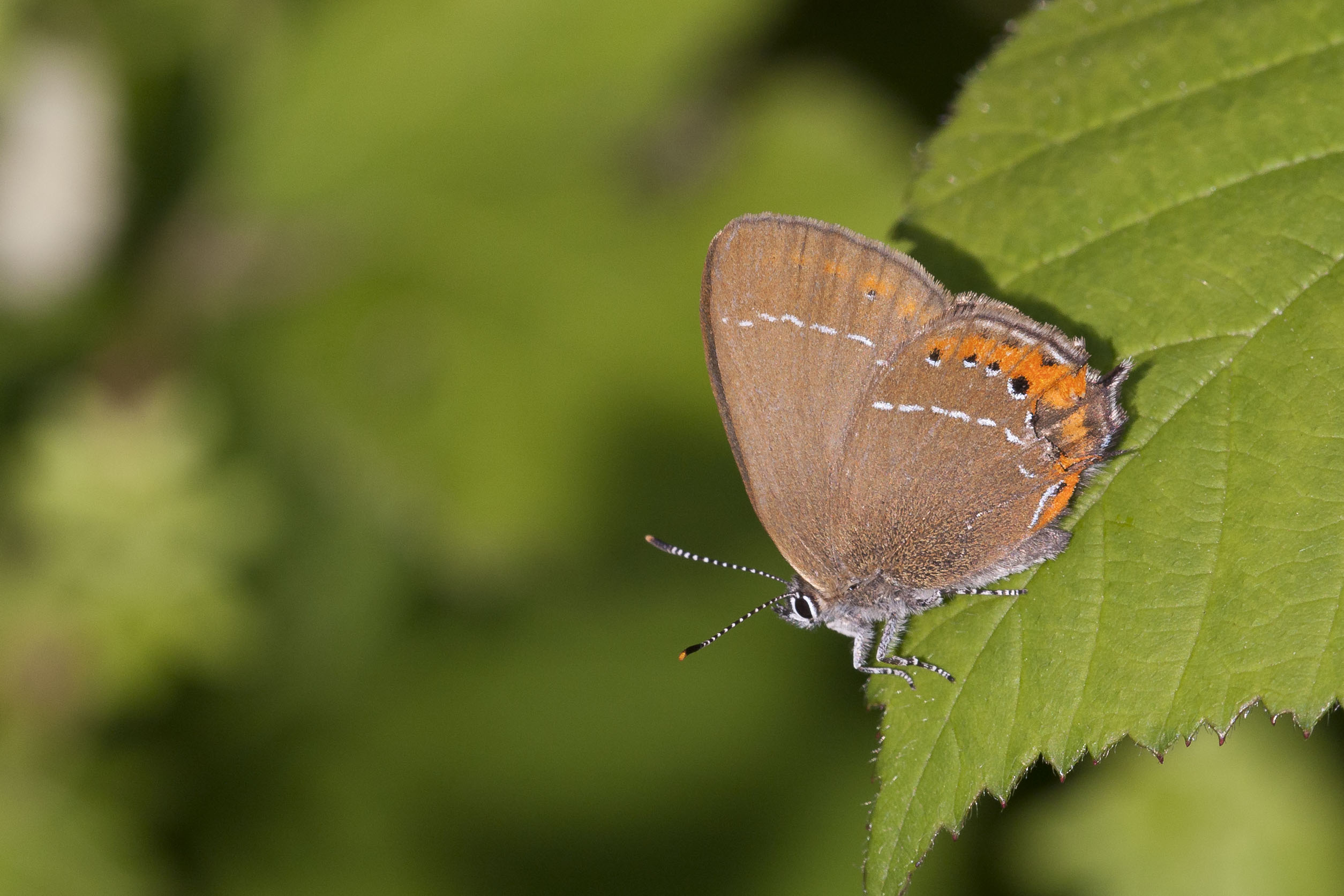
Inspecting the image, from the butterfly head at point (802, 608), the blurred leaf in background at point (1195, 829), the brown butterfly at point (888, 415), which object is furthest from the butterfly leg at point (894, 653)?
the blurred leaf in background at point (1195, 829)

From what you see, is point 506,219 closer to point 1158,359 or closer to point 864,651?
point 864,651

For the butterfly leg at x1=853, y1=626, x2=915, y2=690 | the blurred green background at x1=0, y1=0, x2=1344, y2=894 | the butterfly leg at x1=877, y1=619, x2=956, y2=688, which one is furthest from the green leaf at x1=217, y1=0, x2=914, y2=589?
the butterfly leg at x1=877, y1=619, x2=956, y2=688

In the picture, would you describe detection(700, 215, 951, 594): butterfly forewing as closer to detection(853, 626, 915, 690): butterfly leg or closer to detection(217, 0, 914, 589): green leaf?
detection(853, 626, 915, 690): butterfly leg

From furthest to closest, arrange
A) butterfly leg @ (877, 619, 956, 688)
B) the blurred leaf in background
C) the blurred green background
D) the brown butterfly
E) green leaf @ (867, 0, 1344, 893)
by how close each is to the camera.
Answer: the blurred green background, the blurred leaf in background, the brown butterfly, butterfly leg @ (877, 619, 956, 688), green leaf @ (867, 0, 1344, 893)

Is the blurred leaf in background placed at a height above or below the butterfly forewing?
below

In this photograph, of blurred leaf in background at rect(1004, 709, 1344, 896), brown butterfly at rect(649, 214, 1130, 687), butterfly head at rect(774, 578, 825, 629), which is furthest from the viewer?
blurred leaf in background at rect(1004, 709, 1344, 896)

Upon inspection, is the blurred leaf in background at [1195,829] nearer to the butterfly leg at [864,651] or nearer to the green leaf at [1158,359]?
the butterfly leg at [864,651]
